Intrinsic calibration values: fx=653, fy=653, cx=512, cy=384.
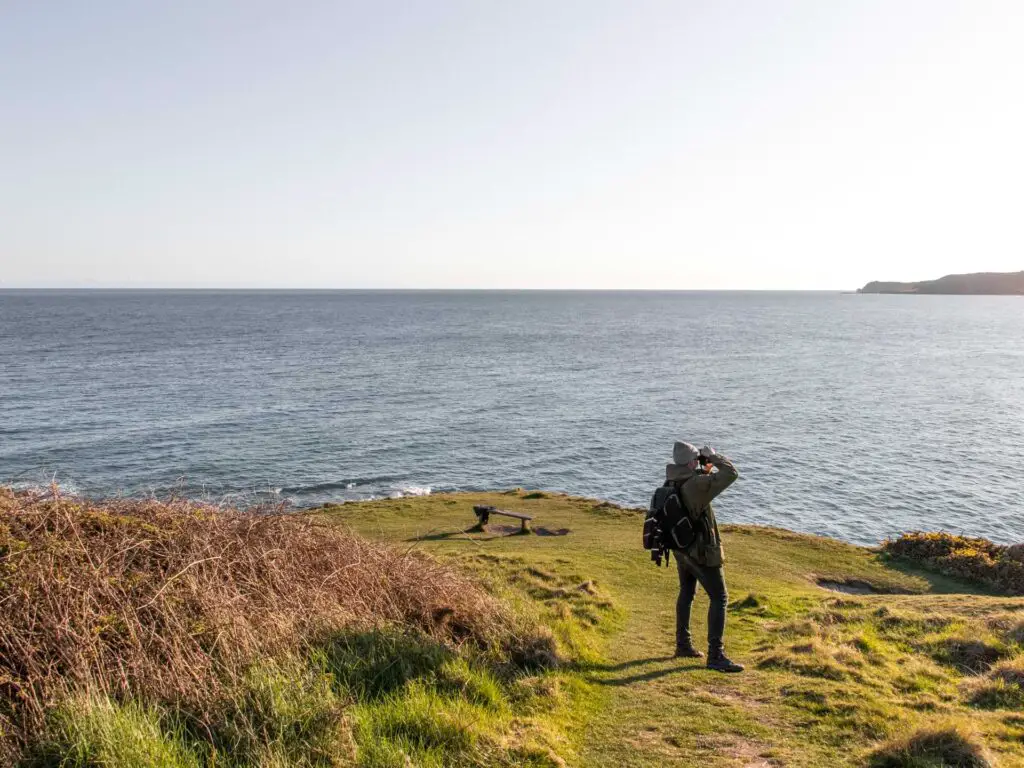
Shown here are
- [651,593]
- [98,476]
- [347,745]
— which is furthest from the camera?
[98,476]

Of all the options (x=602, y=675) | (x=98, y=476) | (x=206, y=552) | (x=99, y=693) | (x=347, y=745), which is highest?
(x=206, y=552)

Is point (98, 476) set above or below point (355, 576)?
below

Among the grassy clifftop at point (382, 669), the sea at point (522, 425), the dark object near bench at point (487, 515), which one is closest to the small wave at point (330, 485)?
the sea at point (522, 425)

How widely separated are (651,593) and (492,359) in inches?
2991

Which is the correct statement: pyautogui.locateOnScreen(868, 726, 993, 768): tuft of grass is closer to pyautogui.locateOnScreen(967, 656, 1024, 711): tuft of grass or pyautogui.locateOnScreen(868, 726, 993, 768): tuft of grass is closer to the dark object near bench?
pyautogui.locateOnScreen(967, 656, 1024, 711): tuft of grass

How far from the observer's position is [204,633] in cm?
705

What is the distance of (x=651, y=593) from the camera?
15680mm

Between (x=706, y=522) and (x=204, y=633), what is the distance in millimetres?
6492

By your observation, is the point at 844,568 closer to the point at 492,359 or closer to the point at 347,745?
the point at 347,745

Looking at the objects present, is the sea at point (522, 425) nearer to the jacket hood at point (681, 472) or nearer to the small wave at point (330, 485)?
the small wave at point (330, 485)

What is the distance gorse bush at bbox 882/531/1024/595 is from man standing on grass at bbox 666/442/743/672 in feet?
51.8

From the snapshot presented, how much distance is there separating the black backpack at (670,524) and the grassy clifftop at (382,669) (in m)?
1.89

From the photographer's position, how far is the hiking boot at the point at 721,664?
9461 millimetres

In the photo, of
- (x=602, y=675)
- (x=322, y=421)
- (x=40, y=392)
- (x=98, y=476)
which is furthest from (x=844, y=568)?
(x=40, y=392)
